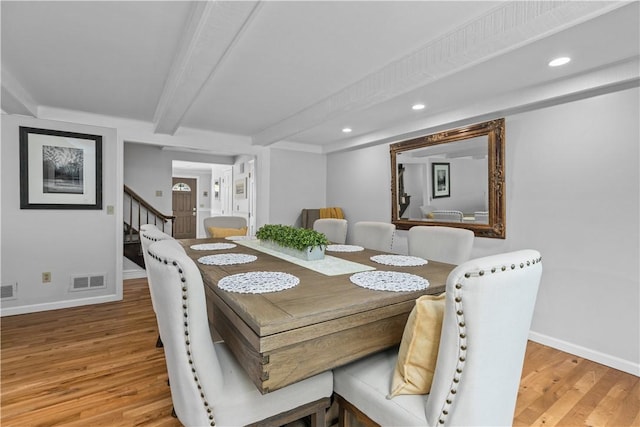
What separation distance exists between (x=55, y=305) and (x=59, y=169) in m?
1.48

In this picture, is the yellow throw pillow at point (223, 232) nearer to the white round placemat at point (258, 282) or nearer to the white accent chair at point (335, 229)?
the white accent chair at point (335, 229)

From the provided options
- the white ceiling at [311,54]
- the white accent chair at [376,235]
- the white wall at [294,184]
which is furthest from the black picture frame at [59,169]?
the white accent chair at [376,235]

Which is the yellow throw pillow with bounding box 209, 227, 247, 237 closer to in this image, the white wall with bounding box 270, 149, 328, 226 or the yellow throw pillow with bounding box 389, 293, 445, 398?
the white wall with bounding box 270, 149, 328, 226

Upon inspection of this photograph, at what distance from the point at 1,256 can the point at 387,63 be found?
4.07 metres

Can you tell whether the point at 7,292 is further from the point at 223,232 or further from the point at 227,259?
the point at 227,259

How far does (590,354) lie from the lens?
2.36 m

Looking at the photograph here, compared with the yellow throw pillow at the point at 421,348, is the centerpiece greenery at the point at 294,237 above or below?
above

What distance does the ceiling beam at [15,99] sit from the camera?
2422mm

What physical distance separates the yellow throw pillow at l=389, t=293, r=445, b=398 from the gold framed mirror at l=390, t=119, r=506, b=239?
7.57ft

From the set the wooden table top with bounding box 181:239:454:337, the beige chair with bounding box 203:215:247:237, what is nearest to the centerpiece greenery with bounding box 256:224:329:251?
the wooden table top with bounding box 181:239:454:337

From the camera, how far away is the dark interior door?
27.0 feet

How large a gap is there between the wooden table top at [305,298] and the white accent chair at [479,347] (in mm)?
341

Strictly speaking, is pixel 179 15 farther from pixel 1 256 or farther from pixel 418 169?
pixel 1 256

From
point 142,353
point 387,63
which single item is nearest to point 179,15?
point 387,63
